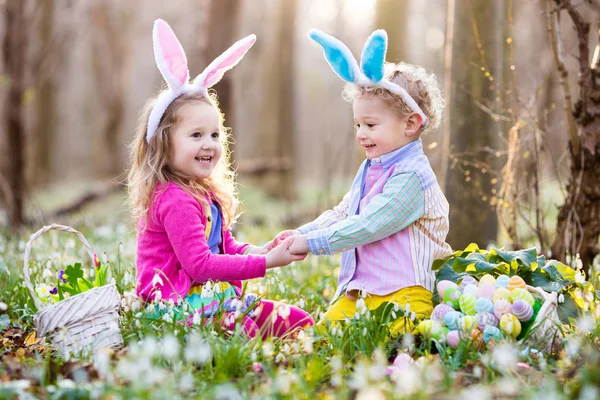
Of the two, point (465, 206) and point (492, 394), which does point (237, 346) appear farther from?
point (465, 206)

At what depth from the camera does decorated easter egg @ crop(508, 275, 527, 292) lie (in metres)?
3.04

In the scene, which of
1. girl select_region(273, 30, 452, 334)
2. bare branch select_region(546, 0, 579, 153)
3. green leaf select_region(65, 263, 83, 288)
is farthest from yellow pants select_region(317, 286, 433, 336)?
bare branch select_region(546, 0, 579, 153)

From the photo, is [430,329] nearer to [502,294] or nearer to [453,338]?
[453,338]

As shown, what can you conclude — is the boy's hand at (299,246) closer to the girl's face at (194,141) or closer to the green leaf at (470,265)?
the girl's face at (194,141)

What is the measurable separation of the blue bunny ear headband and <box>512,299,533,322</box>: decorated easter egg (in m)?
1.07

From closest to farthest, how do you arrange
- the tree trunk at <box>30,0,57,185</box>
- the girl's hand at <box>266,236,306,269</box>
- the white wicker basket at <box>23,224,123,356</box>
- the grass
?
the grass
the white wicker basket at <box>23,224,123,356</box>
the girl's hand at <box>266,236,306,269</box>
the tree trunk at <box>30,0,57,185</box>

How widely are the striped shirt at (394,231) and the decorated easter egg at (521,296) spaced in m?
0.49

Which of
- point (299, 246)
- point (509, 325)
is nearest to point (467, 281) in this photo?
point (509, 325)

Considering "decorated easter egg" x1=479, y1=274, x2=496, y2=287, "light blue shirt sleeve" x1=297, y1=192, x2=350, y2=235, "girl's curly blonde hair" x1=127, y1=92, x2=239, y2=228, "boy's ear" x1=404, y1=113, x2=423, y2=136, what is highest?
"boy's ear" x1=404, y1=113, x2=423, y2=136

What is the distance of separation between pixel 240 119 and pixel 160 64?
98.8 feet

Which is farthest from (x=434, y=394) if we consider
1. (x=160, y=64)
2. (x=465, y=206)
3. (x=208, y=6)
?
(x=208, y=6)

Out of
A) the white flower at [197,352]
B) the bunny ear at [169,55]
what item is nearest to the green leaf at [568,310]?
the white flower at [197,352]

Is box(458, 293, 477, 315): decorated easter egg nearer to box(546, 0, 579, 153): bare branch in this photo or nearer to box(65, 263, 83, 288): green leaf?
box(546, 0, 579, 153): bare branch

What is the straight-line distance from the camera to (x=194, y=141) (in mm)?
3436
